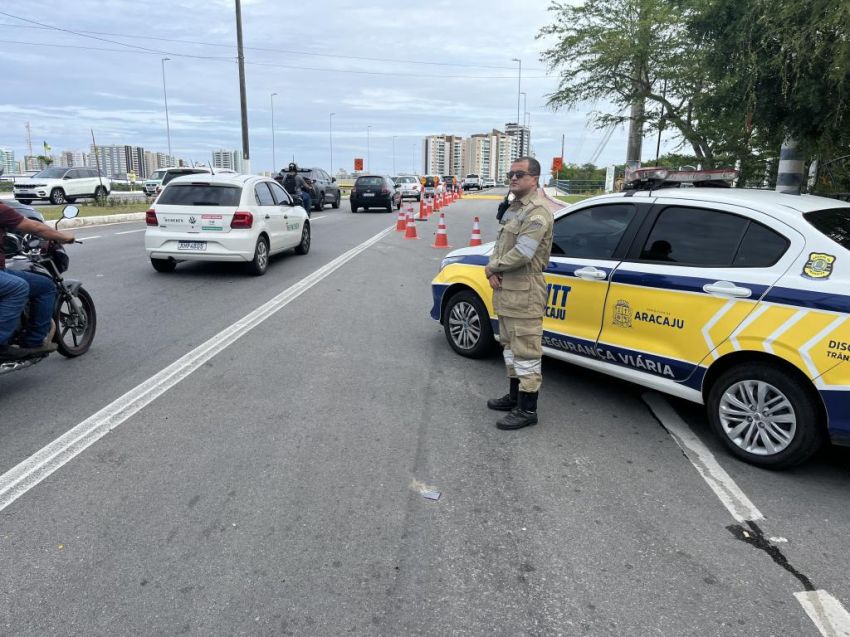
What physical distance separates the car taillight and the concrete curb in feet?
37.4

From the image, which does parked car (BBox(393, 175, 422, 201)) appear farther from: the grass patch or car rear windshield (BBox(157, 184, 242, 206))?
car rear windshield (BBox(157, 184, 242, 206))

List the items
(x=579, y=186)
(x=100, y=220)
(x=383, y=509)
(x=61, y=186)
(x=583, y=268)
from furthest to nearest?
(x=579, y=186), (x=61, y=186), (x=100, y=220), (x=583, y=268), (x=383, y=509)

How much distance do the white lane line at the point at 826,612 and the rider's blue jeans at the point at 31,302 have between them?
5.28 meters

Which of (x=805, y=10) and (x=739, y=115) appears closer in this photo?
(x=805, y=10)

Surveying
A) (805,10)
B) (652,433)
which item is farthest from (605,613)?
(805,10)

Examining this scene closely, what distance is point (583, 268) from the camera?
5.12m

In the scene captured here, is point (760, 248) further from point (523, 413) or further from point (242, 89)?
point (242, 89)

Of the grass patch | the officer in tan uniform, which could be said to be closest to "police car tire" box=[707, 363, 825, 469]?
the officer in tan uniform

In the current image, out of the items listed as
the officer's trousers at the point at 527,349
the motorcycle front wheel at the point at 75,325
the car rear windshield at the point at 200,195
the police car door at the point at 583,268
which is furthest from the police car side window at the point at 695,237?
the car rear windshield at the point at 200,195

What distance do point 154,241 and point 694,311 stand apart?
8.75 m

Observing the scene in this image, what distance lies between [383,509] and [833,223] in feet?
10.9

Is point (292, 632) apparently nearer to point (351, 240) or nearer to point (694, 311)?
point (694, 311)

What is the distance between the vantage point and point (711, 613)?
2709mm

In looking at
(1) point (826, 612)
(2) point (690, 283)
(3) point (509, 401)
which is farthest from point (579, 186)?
(1) point (826, 612)
